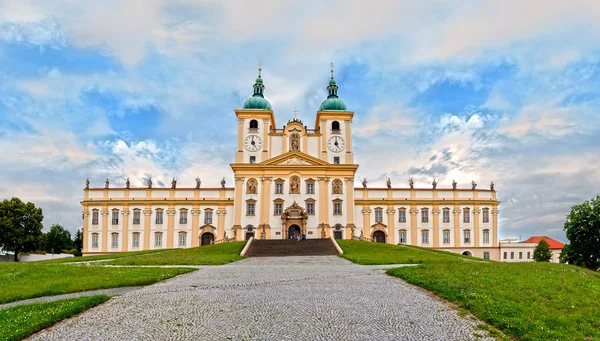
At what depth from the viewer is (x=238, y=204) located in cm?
5278

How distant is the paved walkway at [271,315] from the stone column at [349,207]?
37561mm

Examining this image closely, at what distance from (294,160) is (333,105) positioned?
9445mm

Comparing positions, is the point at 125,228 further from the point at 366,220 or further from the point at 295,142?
the point at 366,220

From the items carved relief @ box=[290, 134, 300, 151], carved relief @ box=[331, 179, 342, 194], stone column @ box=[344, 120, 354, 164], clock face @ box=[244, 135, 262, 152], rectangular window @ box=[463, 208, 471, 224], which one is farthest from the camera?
rectangular window @ box=[463, 208, 471, 224]

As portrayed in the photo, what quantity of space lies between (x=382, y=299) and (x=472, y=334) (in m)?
3.46

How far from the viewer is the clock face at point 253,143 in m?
55.0

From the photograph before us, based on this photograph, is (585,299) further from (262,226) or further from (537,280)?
(262,226)

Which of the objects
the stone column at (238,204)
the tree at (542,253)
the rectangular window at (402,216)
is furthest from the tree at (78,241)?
the tree at (542,253)

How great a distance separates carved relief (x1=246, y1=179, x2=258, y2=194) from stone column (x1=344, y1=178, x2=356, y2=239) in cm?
1029

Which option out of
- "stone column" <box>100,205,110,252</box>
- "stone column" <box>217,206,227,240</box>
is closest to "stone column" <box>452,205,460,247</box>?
"stone column" <box>217,206,227,240</box>

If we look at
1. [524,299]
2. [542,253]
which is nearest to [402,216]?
[542,253]

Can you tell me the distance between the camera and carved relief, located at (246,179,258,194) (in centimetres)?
5309

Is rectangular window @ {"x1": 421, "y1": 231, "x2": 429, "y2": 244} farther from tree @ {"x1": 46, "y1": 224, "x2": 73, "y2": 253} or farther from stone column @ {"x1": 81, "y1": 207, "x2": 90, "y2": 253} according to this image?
tree @ {"x1": 46, "y1": 224, "x2": 73, "y2": 253}

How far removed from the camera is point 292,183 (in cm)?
5316
